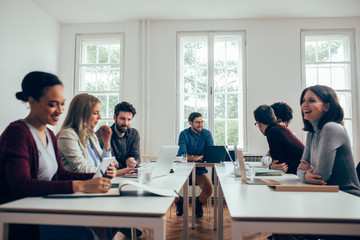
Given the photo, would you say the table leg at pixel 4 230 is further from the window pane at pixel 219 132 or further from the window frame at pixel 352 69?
the window frame at pixel 352 69

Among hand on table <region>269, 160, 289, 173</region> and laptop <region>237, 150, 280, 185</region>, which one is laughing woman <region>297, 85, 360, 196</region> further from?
hand on table <region>269, 160, 289, 173</region>

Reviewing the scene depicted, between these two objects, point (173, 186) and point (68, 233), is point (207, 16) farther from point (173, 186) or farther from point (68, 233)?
point (68, 233)

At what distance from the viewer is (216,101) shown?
4.85 meters

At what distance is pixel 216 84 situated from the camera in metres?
4.86

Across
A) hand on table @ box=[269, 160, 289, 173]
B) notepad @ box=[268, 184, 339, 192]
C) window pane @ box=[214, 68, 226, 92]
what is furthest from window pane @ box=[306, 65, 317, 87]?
notepad @ box=[268, 184, 339, 192]

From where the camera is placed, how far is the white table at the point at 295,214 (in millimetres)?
996

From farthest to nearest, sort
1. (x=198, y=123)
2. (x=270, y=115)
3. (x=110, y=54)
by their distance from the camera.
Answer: (x=110, y=54) → (x=198, y=123) → (x=270, y=115)

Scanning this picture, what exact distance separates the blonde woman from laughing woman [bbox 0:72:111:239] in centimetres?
24

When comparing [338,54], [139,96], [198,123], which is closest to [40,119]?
[198,123]

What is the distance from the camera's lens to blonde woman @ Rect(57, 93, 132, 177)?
6.05 ft

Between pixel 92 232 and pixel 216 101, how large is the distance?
3.69 meters

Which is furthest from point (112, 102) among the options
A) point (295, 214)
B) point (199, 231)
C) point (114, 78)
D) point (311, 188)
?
point (295, 214)

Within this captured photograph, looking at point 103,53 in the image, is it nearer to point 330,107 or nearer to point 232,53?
point 232,53

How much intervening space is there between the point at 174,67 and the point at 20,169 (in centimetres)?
379
